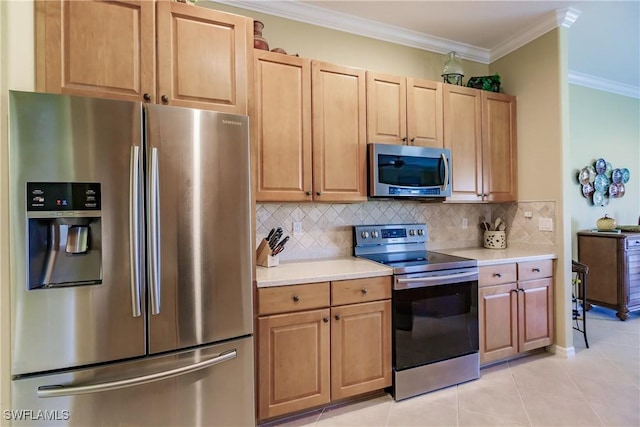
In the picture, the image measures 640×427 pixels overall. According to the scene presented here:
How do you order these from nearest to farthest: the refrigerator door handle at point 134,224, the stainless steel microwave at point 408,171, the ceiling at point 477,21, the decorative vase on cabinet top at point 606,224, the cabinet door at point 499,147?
the refrigerator door handle at point 134,224
the stainless steel microwave at point 408,171
the ceiling at point 477,21
the cabinet door at point 499,147
the decorative vase on cabinet top at point 606,224

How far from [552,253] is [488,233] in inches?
21.2

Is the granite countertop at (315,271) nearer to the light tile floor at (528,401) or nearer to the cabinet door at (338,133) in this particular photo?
the cabinet door at (338,133)

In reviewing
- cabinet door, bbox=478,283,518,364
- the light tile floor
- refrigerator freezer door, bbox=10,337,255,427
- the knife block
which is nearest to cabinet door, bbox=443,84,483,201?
cabinet door, bbox=478,283,518,364

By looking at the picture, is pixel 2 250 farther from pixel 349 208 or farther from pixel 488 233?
pixel 488 233

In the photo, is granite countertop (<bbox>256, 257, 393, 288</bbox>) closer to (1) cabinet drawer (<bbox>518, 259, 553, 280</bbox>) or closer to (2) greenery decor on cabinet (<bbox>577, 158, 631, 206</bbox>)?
(1) cabinet drawer (<bbox>518, 259, 553, 280</bbox>)

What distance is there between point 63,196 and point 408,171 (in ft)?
7.01

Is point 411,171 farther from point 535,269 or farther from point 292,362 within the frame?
point 292,362

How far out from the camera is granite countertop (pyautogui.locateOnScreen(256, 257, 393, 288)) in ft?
6.04

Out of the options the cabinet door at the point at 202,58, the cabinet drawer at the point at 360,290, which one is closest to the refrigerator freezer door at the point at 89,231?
the cabinet door at the point at 202,58

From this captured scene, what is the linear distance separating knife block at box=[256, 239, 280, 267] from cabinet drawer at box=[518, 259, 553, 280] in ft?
6.50

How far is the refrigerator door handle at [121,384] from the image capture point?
1.26 meters

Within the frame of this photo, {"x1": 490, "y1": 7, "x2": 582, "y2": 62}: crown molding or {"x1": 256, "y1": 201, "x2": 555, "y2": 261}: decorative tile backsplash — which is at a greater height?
{"x1": 490, "y1": 7, "x2": 582, "y2": 62}: crown molding

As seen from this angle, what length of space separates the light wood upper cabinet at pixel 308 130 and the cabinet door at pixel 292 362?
82 centimetres

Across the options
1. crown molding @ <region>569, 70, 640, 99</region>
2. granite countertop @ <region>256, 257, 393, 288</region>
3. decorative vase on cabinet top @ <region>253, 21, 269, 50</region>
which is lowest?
granite countertop @ <region>256, 257, 393, 288</region>
